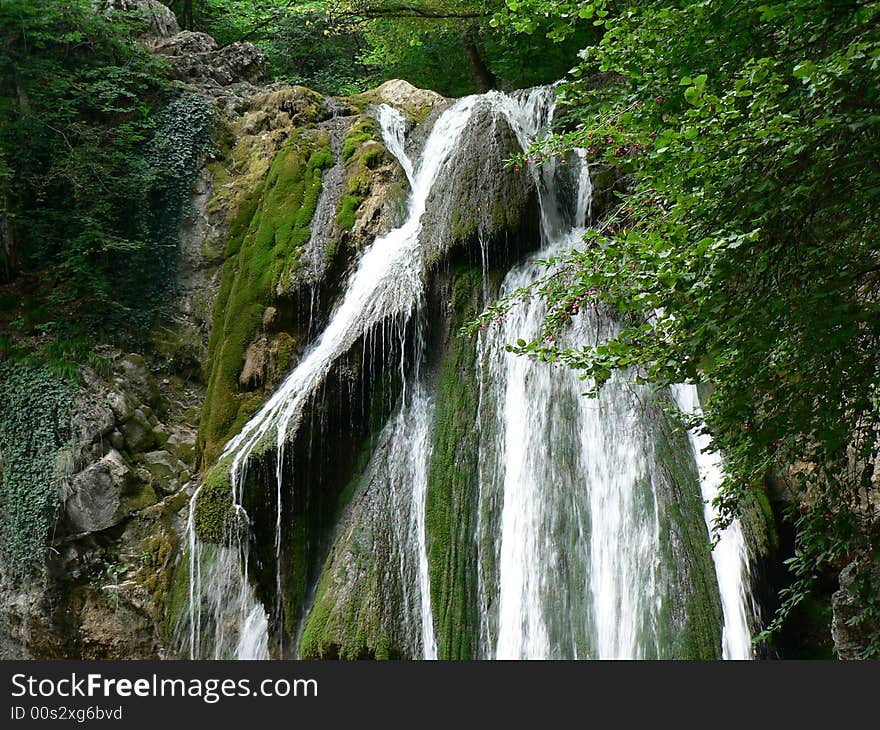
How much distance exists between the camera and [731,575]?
6.34 metres

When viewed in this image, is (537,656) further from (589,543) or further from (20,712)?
(20,712)

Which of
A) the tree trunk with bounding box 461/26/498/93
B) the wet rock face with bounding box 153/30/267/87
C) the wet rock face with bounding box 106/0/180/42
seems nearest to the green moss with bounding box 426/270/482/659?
the tree trunk with bounding box 461/26/498/93

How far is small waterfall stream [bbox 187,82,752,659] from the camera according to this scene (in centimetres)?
643

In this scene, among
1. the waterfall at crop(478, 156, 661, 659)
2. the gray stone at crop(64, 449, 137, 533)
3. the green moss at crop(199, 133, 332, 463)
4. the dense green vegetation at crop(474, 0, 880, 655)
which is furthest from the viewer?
the gray stone at crop(64, 449, 137, 533)

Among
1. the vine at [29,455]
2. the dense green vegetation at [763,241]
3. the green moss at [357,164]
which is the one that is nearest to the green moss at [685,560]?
the dense green vegetation at [763,241]

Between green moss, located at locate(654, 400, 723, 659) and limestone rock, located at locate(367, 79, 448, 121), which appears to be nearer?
green moss, located at locate(654, 400, 723, 659)

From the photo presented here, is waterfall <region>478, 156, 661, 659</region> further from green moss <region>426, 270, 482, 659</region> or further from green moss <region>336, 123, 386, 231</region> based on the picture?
green moss <region>336, 123, 386, 231</region>

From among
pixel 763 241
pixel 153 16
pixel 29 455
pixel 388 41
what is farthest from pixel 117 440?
pixel 388 41

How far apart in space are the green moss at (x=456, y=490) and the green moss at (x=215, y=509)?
2.06m

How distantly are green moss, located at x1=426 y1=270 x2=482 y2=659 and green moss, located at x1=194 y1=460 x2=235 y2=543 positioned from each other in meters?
2.06

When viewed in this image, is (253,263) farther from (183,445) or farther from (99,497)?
(99,497)

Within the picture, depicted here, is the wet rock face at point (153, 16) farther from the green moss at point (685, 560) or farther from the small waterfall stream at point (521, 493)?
the green moss at point (685, 560)

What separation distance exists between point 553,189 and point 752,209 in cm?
560

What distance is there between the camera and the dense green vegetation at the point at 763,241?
3.93 m
